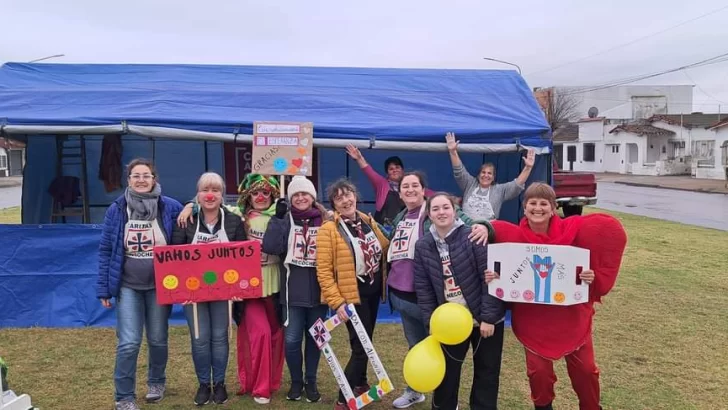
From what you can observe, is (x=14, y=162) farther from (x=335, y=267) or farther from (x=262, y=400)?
(x=335, y=267)

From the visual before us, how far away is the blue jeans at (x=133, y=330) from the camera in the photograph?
Answer: 12.2ft

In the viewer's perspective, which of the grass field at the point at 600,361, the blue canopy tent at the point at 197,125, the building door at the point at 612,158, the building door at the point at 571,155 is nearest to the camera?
the grass field at the point at 600,361

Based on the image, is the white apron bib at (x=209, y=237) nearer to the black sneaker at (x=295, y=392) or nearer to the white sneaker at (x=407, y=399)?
the black sneaker at (x=295, y=392)

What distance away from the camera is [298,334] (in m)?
3.95

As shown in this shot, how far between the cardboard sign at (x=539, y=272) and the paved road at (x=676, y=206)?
1236 cm

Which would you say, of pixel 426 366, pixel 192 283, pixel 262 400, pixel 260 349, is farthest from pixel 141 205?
pixel 426 366

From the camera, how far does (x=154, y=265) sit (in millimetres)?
3701

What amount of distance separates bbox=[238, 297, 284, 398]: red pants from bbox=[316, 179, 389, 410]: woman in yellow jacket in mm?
546

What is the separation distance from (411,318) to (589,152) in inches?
1874

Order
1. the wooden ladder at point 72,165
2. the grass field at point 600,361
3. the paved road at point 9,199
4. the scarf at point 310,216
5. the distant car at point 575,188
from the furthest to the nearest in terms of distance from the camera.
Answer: the paved road at point 9,199 → the distant car at point 575,188 → the wooden ladder at point 72,165 → the grass field at point 600,361 → the scarf at point 310,216

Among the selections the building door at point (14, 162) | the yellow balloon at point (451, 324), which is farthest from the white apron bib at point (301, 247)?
the building door at point (14, 162)

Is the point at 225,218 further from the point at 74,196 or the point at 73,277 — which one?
the point at 74,196

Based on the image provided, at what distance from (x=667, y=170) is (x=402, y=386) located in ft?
130

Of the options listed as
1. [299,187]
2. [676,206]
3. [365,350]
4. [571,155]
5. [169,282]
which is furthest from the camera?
[571,155]
